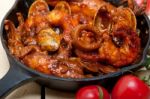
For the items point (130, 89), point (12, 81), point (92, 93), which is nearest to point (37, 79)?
point (12, 81)

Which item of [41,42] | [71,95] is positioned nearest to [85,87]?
[71,95]

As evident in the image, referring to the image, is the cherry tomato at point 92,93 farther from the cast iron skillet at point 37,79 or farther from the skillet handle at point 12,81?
the skillet handle at point 12,81

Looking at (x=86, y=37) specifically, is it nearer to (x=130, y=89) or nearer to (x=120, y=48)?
(x=120, y=48)

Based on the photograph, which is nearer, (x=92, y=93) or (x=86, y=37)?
(x=92, y=93)

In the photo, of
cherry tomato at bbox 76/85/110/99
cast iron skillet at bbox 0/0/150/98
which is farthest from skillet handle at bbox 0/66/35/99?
cherry tomato at bbox 76/85/110/99

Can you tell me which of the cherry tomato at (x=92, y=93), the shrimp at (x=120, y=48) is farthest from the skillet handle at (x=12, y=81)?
the shrimp at (x=120, y=48)

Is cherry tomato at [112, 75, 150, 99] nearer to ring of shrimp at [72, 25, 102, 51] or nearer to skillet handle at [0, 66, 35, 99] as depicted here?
ring of shrimp at [72, 25, 102, 51]

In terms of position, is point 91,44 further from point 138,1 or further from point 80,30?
point 138,1
